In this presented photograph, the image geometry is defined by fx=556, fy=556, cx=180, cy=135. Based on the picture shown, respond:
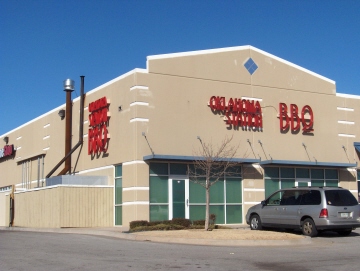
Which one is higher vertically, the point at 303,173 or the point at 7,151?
the point at 7,151

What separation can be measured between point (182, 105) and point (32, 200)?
35.3 feet

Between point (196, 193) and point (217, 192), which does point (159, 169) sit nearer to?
point (196, 193)

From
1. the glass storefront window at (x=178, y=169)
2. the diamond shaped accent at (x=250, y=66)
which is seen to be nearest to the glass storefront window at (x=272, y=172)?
the glass storefront window at (x=178, y=169)

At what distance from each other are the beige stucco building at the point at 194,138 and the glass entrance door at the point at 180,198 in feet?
0.16

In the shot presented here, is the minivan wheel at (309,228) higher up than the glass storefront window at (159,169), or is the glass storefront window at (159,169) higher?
the glass storefront window at (159,169)

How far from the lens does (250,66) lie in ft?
102

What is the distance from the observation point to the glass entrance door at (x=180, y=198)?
2744cm

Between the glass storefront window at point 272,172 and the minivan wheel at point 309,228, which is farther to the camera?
the glass storefront window at point 272,172

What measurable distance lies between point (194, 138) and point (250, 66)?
5.78m

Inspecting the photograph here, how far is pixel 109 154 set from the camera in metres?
29.4

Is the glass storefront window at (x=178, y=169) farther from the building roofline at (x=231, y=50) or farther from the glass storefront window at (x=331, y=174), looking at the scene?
the glass storefront window at (x=331, y=174)

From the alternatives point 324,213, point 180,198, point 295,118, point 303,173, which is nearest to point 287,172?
point 303,173

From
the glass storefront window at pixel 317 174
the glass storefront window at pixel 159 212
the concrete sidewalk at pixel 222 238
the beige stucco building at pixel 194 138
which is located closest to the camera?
the concrete sidewalk at pixel 222 238

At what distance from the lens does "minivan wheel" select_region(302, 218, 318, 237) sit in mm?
20656
